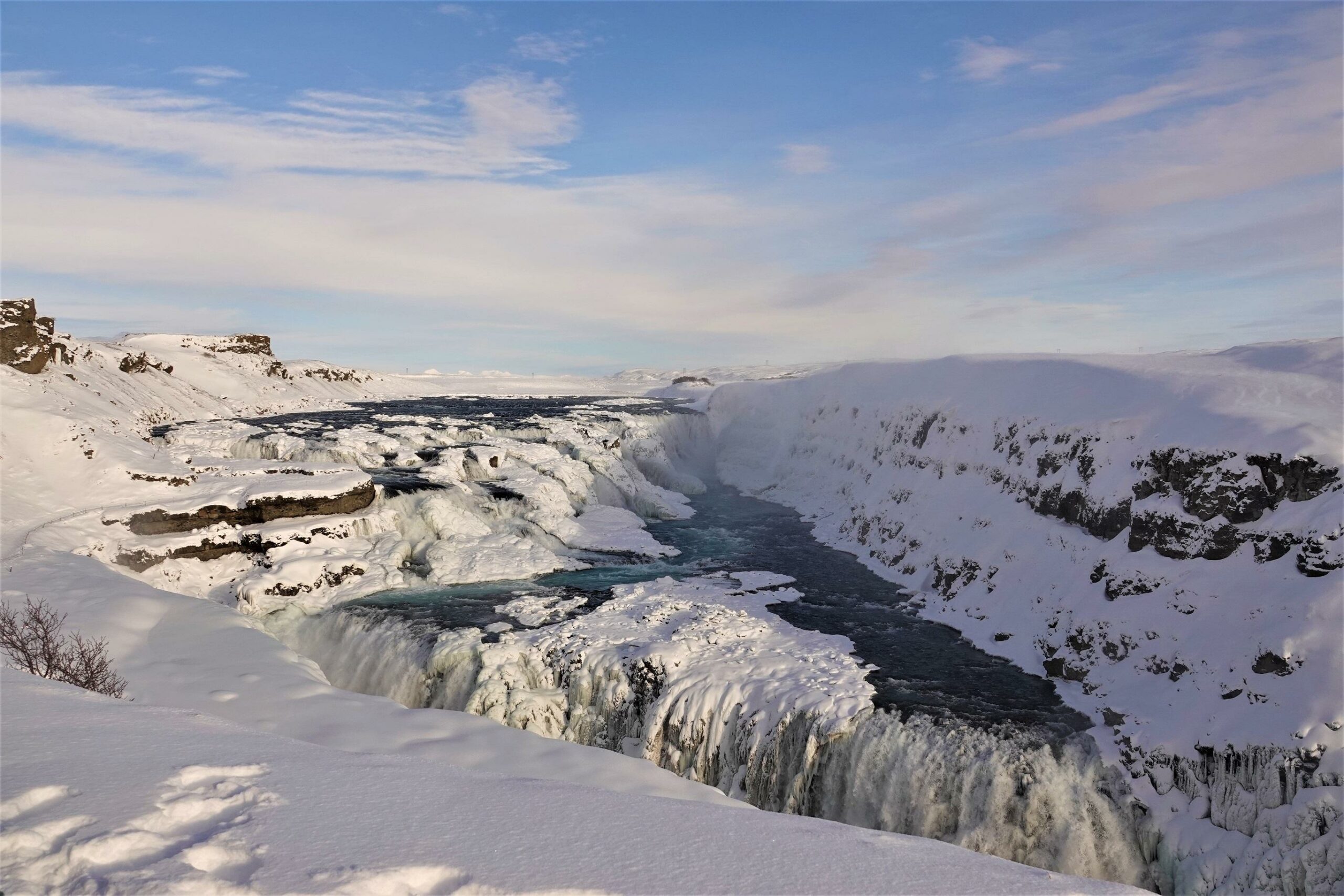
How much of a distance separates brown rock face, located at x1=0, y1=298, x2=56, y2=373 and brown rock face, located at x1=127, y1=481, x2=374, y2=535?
18.3 meters

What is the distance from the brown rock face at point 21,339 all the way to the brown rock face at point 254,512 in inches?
721

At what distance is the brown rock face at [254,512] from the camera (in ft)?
69.5

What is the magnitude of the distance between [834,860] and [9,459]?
29351 mm

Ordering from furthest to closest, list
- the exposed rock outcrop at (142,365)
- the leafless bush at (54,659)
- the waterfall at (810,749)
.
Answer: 1. the exposed rock outcrop at (142,365)
2. the waterfall at (810,749)
3. the leafless bush at (54,659)

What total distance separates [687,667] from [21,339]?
35748mm

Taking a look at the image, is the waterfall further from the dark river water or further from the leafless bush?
the leafless bush

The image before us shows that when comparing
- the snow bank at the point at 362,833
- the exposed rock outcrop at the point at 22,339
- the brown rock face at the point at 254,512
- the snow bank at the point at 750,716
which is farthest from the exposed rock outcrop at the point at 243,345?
the snow bank at the point at 362,833

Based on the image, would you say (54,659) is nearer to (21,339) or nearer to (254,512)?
(254,512)

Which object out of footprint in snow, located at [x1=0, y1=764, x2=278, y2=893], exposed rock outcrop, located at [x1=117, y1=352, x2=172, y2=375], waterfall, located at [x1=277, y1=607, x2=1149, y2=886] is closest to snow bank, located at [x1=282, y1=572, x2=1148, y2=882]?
waterfall, located at [x1=277, y1=607, x2=1149, y2=886]

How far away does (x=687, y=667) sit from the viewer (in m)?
15.6

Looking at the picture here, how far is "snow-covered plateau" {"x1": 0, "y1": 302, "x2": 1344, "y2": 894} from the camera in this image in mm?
5809

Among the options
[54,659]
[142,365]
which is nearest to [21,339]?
[142,365]

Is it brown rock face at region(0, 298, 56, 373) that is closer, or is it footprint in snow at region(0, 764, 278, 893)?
footprint in snow at region(0, 764, 278, 893)

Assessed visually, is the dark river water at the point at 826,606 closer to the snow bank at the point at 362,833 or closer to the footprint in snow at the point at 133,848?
the snow bank at the point at 362,833
